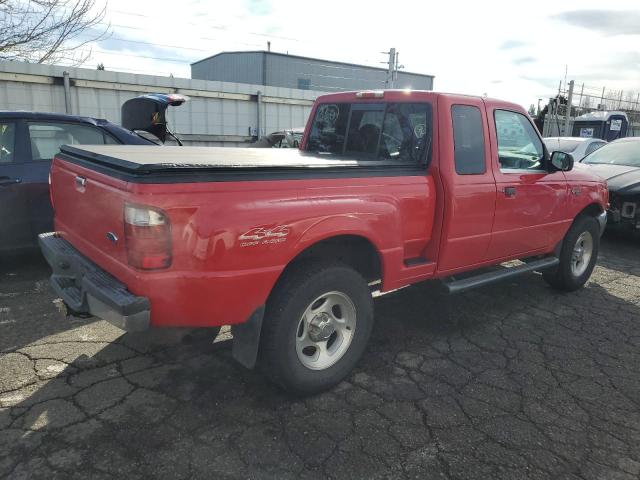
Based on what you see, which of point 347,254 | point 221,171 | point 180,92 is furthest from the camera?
point 180,92

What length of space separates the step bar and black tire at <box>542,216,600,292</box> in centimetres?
19

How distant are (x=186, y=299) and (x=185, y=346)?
53.2 inches

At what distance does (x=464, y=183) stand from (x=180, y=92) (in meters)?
11.6

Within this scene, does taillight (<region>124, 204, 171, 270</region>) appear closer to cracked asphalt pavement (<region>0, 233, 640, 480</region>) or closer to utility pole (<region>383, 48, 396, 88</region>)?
cracked asphalt pavement (<region>0, 233, 640, 480</region>)

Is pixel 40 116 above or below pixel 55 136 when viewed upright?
above

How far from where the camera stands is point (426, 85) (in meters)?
44.3

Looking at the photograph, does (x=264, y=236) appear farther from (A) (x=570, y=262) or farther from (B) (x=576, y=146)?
(B) (x=576, y=146)

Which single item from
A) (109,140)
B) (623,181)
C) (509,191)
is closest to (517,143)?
(509,191)

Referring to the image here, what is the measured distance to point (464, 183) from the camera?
11.7 ft

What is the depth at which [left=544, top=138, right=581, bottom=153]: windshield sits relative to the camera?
1045cm

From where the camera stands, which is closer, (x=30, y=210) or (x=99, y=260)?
(x=99, y=260)

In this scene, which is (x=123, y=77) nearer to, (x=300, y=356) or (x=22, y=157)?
(x=22, y=157)

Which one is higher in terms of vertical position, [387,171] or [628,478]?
[387,171]

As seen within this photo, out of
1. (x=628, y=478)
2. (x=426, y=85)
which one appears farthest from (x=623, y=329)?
(x=426, y=85)
